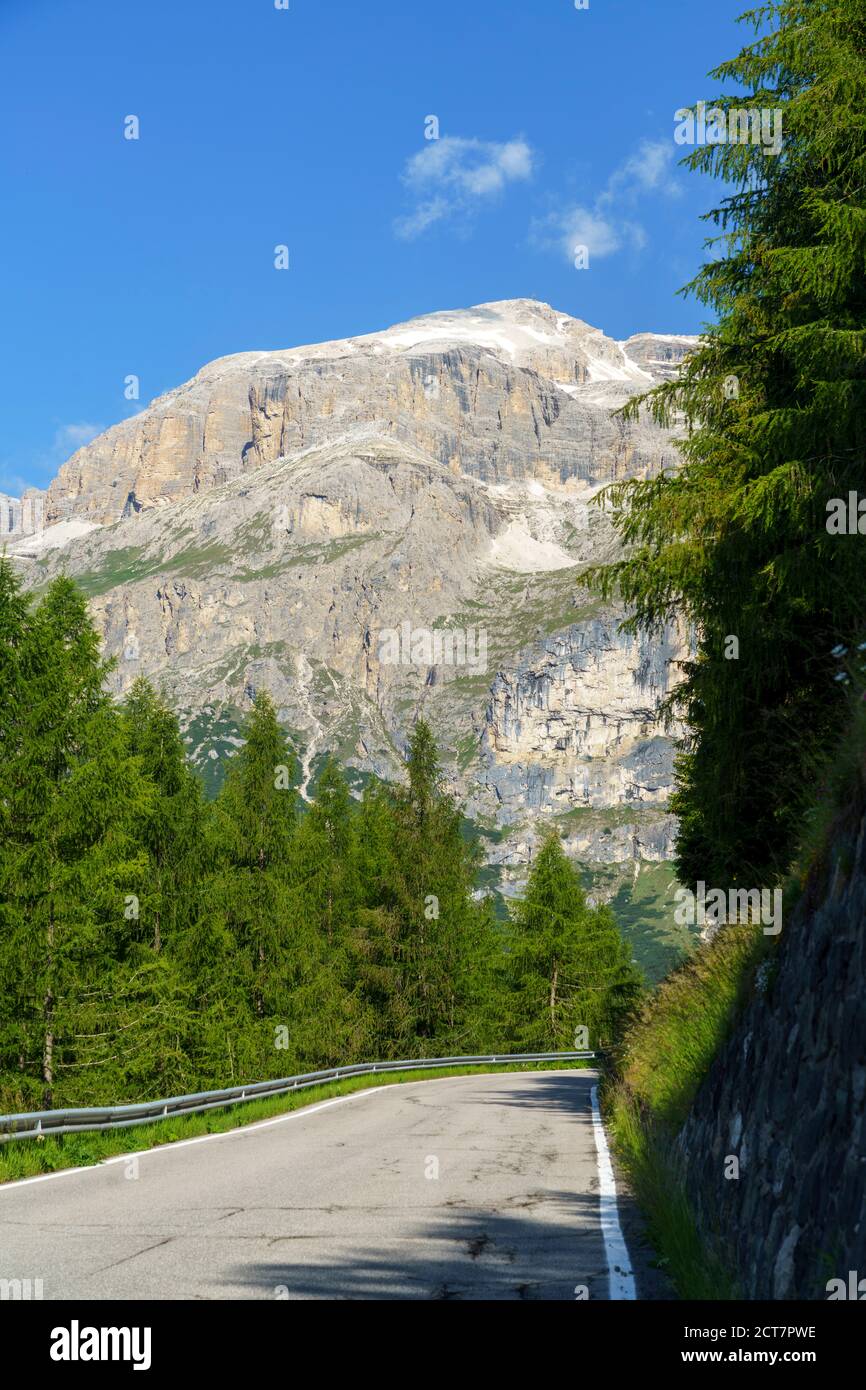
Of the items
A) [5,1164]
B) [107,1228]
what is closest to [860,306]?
[107,1228]

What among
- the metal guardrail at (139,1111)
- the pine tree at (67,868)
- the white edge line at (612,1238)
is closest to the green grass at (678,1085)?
the white edge line at (612,1238)

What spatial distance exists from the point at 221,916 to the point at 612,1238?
884 inches

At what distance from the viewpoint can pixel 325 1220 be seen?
8.43 metres

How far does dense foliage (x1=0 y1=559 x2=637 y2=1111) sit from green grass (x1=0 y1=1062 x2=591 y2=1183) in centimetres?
281

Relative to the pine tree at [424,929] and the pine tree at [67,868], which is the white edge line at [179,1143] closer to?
the pine tree at [67,868]

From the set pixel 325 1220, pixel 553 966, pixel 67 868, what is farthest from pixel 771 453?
pixel 553 966

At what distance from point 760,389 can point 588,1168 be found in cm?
967

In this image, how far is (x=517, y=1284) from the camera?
20.8 feet

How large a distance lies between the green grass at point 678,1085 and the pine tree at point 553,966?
3703cm

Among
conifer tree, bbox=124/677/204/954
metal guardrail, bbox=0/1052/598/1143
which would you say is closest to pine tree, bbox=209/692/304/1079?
conifer tree, bbox=124/677/204/954

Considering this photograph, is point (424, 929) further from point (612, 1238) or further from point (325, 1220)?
point (612, 1238)

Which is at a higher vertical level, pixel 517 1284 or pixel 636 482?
pixel 636 482
